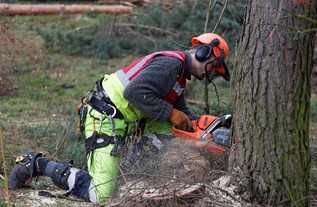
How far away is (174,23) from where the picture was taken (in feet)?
40.7

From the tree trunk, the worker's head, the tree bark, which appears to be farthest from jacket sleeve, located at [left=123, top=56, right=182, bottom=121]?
the tree bark

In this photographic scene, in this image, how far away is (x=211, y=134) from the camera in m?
5.41

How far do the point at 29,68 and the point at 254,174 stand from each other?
7212 mm

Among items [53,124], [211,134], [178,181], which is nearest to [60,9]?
[53,124]

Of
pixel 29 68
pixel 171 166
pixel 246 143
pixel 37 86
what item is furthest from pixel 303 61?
pixel 29 68

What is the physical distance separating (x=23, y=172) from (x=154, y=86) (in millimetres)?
1221

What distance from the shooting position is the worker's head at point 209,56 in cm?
544

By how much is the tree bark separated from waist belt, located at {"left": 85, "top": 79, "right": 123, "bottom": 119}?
667cm

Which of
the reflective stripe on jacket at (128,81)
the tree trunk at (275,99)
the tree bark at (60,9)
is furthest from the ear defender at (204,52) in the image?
the tree bark at (60,9)

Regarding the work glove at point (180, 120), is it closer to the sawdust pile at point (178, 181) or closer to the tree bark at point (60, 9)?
the sawdust pile at point (178, 181)

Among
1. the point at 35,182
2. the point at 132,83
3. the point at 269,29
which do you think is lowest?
the point at 35,182

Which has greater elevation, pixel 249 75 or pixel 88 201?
pixel 249 75

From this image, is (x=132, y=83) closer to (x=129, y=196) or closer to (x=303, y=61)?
(x=129, y=196)

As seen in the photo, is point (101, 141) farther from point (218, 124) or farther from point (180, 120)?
point (218, 124)
